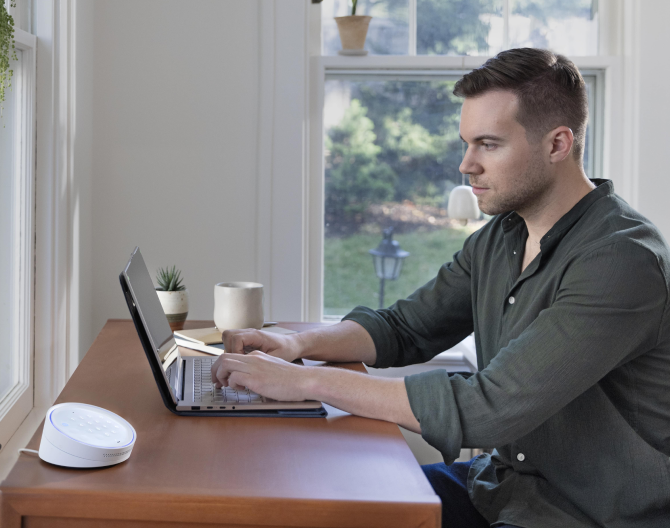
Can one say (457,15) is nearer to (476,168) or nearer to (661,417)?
(476,168)

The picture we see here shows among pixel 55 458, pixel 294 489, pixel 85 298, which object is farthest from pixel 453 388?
pixel 85 298

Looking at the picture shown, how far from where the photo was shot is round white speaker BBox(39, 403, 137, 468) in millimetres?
812

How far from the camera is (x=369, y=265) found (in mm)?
2480

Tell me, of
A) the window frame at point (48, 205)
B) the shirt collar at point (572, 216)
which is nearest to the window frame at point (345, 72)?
the window frame at point (48, 205)

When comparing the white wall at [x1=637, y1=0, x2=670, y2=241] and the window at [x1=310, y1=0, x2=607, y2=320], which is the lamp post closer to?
the window at [x1=310, y1=0, x2=607, y2=320]

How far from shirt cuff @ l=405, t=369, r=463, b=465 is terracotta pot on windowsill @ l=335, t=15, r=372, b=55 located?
1.59 meters

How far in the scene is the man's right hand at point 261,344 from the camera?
4.36 ft

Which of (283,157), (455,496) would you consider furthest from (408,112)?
(455,496)

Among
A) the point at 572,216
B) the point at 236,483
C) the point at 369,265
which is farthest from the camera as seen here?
the point at 369,265

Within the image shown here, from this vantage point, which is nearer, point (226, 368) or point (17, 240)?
point (226, 368)

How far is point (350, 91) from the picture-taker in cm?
240

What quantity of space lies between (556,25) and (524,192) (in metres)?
1.42

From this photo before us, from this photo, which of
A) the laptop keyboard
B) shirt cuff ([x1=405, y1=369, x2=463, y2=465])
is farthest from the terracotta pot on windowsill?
shirt cuff ([x1=405, y1=369, x2=463, y2=465])

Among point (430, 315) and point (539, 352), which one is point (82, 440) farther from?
point (430, 315)
